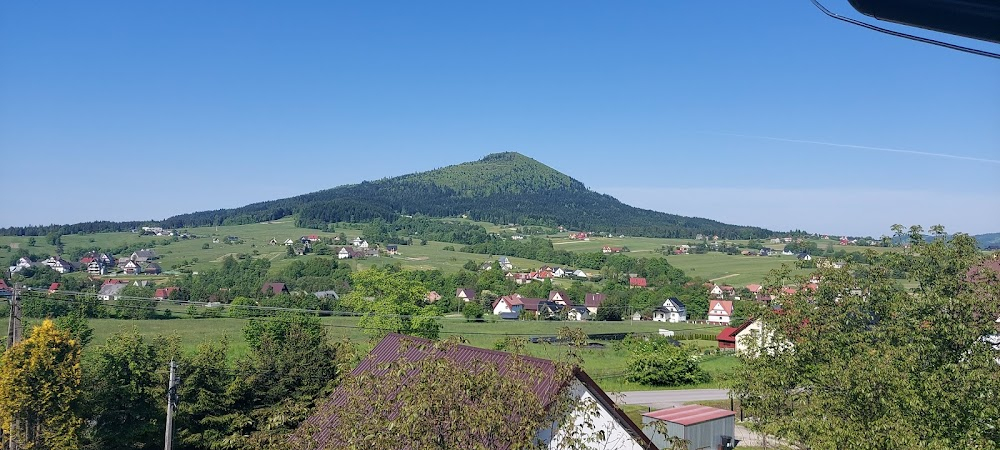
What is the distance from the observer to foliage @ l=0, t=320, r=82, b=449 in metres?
18.1

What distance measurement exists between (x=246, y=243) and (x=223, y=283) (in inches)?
2683

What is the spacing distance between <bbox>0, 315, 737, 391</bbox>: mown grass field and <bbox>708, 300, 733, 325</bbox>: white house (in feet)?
37.1

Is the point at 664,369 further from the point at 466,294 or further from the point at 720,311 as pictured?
the point at 466,294

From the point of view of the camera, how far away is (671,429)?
24984 mm

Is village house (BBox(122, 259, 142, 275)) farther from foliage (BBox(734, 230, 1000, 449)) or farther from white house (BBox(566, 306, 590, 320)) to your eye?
foliage (BBox(734, 230, 1000, 449))

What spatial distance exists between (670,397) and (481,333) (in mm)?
11826

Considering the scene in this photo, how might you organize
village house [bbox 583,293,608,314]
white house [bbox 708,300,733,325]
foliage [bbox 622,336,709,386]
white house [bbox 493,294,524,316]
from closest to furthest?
foliage [bbox 622,336,709,386]
white house [bbox 708,300,733,325]
white house [bbox 493,294,524,316]
village house [bbox 583,293,608,314]

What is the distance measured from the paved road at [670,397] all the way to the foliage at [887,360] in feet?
54.9

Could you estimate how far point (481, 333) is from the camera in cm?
3681

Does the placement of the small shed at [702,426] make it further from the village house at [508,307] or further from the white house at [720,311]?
the white house at [720,311]

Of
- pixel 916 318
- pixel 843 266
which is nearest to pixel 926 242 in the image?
pixel 843 266

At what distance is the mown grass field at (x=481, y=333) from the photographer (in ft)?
141

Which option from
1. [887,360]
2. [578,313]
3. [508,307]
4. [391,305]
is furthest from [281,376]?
[578,313]

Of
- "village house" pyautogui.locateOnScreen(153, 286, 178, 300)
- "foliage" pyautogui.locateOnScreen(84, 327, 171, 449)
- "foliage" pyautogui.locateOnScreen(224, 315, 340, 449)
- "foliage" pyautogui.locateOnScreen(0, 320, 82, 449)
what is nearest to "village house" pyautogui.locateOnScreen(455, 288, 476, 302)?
"village house" pyautogui.locateOnScreen(153, 286, 178, 300)
